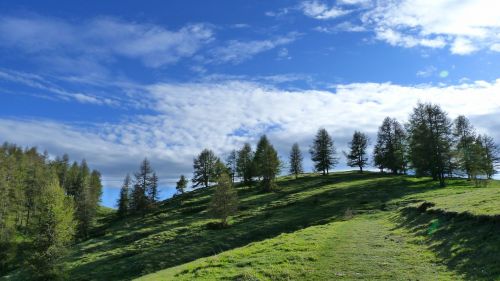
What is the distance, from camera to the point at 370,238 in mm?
33469

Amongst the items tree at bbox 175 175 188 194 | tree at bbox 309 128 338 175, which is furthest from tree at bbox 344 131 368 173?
tree at bbox 175 175 188 194

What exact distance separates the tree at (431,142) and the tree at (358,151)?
42.3 metres

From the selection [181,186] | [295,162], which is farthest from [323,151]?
[181,186]

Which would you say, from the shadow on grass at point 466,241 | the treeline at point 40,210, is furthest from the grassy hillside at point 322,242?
the treeline at point 40,210

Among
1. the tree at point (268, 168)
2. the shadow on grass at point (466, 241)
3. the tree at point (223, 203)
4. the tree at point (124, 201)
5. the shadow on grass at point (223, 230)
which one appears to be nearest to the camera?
the shadow on grass at point (466, 241)

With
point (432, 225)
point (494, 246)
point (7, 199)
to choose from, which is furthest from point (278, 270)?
point (7, 199)

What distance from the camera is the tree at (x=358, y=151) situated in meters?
132

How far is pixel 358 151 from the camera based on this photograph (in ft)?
435

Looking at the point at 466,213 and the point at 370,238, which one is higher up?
the point at 466,213

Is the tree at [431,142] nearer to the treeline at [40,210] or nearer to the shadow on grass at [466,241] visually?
the shadow on grass at [466,241]

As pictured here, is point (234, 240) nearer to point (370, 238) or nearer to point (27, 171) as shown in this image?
point (370, 238)

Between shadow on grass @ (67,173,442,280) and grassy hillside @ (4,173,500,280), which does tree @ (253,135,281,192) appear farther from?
grassy hillside @ (4,173,500,280)

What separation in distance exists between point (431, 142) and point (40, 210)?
253ft

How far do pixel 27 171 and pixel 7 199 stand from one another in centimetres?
2711
